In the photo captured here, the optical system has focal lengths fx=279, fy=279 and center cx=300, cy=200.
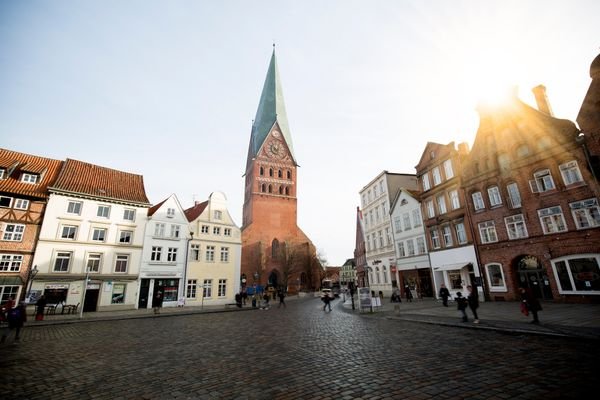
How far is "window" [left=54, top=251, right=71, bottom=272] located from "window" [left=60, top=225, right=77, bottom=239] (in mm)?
1454

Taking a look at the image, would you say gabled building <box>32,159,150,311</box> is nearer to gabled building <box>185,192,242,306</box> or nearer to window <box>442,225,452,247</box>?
gabled building <box>185,192,242,306</box>

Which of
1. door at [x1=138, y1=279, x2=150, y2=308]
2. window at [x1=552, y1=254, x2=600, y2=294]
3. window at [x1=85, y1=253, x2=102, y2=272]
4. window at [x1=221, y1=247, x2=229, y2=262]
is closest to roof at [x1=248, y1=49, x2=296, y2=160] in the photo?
window at [x1=221, y1=247, x2=229, y2=262]

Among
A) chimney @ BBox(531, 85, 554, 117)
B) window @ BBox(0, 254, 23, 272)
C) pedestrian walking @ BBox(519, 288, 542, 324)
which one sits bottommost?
pedestrian walking @ BBox(519, 288, 542, 324)

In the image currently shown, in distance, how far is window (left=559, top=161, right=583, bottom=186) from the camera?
17.3m

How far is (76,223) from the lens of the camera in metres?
26.0

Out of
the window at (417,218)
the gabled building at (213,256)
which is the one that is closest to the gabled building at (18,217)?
the gabled building at (213,256)

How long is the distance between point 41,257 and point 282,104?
55.8m

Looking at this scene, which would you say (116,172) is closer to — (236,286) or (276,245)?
(236,286)

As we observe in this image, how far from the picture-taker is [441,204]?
87.8 feet

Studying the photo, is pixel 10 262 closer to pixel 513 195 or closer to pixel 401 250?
pixel 401 250

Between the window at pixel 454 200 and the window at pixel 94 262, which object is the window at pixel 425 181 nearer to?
the window at pixel 454 200

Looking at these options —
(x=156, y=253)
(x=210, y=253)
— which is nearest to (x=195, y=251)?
(x=210, y=253)

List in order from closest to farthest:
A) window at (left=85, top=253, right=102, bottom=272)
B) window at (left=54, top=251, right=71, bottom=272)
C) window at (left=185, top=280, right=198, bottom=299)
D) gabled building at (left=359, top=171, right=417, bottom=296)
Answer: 1. window at (left=54, top=251, right=71, bottom=272)
2. window at (left=85, top=253, right=102, bottom=272)
3. window at (left=185, top=280, right=198, bottom=299)
4. gabled building at (left=359, top=171, right=417, bottom=296)

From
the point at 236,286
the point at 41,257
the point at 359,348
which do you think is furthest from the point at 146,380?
the point at 236,286
